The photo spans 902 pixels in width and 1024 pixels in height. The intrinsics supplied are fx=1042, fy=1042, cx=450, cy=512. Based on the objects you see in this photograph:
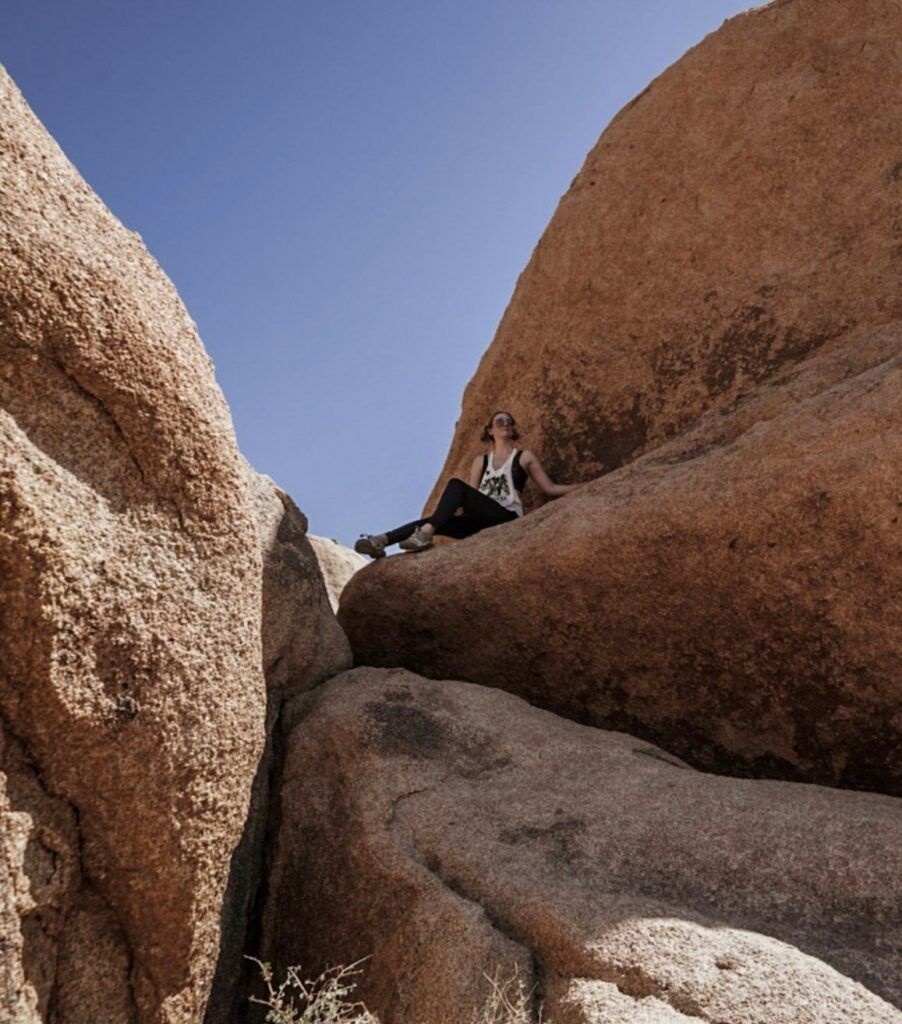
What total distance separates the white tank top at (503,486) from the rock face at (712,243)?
1.32 ft

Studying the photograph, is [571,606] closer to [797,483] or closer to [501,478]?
[797,483]

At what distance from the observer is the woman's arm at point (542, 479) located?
692cm

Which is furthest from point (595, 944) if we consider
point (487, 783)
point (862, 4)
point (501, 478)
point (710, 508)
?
point (862, 4)

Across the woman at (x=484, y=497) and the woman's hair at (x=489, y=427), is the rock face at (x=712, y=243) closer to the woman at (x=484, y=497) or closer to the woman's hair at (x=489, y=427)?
the woman's hair at (x=489, y=427)

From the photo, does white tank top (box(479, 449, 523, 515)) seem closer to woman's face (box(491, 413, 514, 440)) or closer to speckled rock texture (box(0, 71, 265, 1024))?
woman's face (box(491, 413, 514, 440))

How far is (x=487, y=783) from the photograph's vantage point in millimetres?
4137

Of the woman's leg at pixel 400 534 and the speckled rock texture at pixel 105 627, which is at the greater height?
the woman's leg at pixel 400 534

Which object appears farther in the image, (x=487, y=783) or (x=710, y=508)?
(x=710, y=508)

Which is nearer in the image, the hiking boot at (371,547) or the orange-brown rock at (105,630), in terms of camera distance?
the orange-brown rock at (105,630)

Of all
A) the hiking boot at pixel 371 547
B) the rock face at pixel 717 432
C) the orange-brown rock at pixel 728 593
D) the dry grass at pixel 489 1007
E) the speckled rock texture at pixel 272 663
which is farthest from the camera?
the hiking boot at pixel 371 547

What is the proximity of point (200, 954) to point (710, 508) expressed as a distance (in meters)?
2.77

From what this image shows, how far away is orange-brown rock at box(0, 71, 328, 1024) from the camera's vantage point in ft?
9.43

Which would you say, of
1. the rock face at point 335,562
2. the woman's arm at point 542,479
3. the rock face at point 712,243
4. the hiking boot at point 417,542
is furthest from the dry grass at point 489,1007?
the rock face at point 335,562

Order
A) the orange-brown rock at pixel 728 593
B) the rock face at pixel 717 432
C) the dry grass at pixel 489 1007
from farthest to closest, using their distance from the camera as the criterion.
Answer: the rock face at pixel 717 432 → the orange-brown rock at pixel 728 593 → the dry grass at pixel 489 1007
